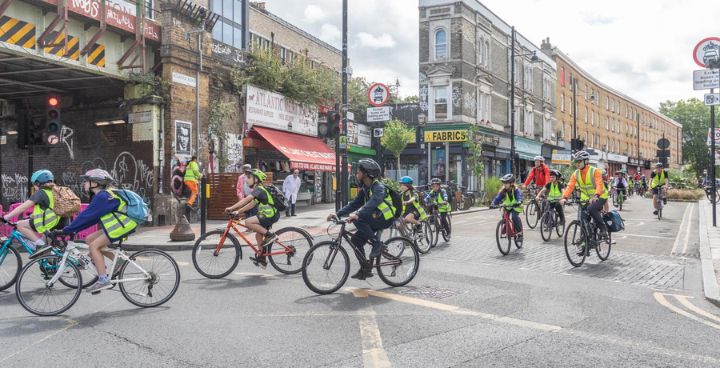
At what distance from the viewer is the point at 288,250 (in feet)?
26.6

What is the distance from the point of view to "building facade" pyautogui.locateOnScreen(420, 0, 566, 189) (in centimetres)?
3183

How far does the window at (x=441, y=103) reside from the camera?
32.5 meters

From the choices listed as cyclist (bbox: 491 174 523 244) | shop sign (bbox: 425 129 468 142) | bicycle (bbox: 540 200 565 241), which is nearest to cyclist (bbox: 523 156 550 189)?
bicycle (bbox: 540 200 565 241)

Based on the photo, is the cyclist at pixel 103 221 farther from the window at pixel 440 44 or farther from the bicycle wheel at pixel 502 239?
the window at pixel 440 44

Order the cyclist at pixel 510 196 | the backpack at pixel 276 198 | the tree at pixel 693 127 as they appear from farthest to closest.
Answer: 1. the tree at pixel 693 127
2. the cyclist at pixel 510 196
3. the backpack at pixel 276 198

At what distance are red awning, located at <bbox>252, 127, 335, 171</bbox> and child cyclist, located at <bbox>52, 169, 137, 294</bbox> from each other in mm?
13644

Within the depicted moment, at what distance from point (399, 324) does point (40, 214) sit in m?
5.41

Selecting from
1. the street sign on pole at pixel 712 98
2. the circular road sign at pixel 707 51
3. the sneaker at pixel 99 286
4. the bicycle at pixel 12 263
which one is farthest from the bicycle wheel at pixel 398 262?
the street sign on pole at pixel 712 98

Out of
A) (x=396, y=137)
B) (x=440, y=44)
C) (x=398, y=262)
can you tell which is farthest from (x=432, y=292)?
(x=440, y=44)

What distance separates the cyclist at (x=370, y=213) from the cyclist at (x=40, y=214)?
3.75 m

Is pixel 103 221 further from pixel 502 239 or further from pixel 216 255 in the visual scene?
pixel 502 239

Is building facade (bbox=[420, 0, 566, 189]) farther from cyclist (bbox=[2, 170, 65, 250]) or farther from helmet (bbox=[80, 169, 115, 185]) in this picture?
helmet (bbox=[80, 169, 115, 185])

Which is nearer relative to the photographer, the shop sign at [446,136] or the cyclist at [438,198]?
the cyclist at [438,198]

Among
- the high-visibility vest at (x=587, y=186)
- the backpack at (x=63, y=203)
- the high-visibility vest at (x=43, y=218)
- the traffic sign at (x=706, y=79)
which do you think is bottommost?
the high-visibility vest at (x=43, y=218)
